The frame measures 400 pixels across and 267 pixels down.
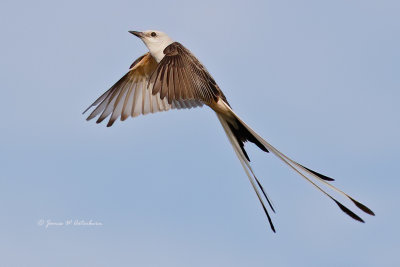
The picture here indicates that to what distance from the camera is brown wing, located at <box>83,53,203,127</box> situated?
810 cm

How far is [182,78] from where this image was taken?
20.8 ft

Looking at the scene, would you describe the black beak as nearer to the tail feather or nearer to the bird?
the bird

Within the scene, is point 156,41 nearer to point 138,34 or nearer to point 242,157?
point 138,34

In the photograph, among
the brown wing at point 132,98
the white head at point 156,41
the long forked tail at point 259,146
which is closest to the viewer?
the long forked tail at point 259,146

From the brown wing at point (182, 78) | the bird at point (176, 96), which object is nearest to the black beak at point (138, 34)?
the bird at point (176, 96)

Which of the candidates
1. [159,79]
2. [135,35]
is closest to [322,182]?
[159,79]

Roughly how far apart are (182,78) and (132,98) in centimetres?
204

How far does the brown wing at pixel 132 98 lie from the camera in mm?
8102

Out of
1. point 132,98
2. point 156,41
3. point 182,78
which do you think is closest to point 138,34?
point 156,41

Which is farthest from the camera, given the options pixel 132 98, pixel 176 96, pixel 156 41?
pixel 132 98

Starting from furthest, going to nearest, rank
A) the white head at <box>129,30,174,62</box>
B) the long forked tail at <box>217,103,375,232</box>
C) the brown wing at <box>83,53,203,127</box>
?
the brown wing at <box>83,53,203,127</box> < the white head at <box>129,30,174,62</box> < the long forked tail at <box>217,103,375,232</box>

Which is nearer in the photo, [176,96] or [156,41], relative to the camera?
[176,96]

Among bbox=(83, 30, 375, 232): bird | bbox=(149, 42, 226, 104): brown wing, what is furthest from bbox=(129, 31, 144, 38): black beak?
bbox=(149, 42, 226, 104): brown wing

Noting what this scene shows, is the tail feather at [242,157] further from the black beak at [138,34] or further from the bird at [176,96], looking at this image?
the black beak at [138,34]
